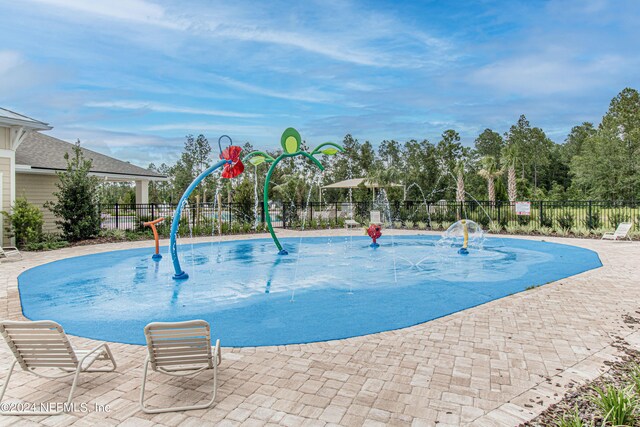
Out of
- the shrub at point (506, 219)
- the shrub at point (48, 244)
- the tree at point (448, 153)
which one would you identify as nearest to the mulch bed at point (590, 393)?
the shrub at point (506, 219)

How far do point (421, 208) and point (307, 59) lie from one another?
38.3ft

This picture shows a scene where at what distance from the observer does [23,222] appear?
13.9 m

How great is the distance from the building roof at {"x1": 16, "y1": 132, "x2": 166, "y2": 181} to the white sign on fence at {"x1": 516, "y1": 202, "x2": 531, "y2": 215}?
19.4 meters

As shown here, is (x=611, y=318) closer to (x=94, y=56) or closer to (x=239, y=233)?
(x=239, y=233)

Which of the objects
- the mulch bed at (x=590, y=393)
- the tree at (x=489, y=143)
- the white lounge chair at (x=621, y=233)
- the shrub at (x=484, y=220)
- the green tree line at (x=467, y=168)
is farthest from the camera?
the tree at (x=489, y=143)

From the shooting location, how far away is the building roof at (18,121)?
13195mm

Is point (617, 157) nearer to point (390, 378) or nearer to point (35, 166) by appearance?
point (390, 378)

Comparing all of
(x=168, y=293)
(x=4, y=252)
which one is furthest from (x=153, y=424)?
(x=4, y=252)

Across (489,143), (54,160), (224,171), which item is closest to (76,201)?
(54,160)

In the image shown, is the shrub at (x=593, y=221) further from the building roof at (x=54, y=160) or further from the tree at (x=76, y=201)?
the tree at (x=76, y=201)

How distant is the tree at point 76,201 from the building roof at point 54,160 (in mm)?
1315

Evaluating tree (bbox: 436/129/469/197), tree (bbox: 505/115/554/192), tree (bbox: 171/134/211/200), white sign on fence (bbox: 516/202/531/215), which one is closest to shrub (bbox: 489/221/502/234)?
white sign on fence (bbox: 516/202/531/215)

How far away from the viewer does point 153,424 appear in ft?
10.3

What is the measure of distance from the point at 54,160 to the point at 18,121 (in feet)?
15.1
